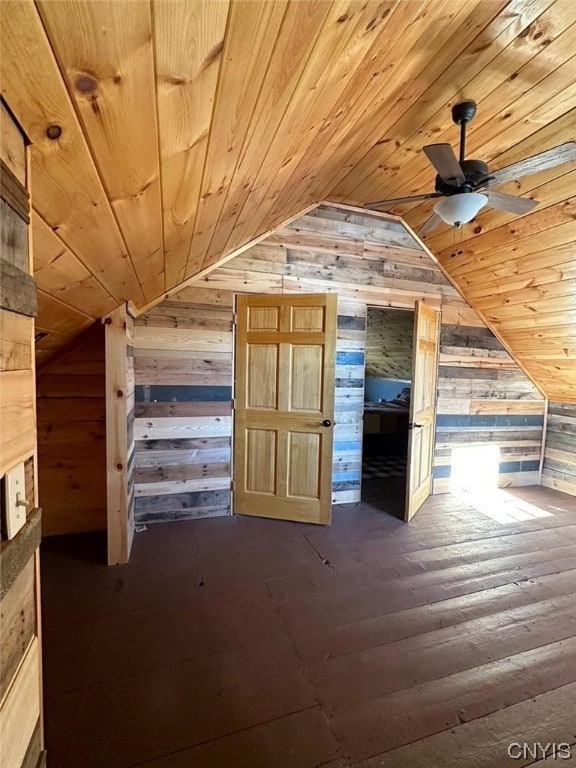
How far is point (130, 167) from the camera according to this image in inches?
35.0

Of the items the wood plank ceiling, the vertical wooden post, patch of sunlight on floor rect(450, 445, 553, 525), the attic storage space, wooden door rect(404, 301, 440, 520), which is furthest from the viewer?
patch of sunlight on floor rect(450, 445, 553, 525)

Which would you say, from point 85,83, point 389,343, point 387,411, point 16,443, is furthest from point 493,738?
point 389,343

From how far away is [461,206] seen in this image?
6.07 feet

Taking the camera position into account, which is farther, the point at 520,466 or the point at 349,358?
the point at 520,466

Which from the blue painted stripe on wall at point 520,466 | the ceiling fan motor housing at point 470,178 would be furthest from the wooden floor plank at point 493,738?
the blue painted stripe on wall at point 520,466

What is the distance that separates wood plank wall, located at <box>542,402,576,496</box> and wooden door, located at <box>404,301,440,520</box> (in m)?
1.66

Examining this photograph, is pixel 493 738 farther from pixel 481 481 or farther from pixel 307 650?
pixel 481 481

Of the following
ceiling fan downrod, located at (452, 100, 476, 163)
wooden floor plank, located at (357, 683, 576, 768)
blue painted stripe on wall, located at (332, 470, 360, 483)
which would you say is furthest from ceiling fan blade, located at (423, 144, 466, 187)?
blue painted stripe on wall, located at (332, 470, 360, 483)

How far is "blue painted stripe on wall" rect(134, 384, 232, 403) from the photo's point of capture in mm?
2994

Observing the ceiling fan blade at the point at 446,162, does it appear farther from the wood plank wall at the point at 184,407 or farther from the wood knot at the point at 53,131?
the wood plank wall at the point at 184,407

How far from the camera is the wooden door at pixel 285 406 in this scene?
3064mm

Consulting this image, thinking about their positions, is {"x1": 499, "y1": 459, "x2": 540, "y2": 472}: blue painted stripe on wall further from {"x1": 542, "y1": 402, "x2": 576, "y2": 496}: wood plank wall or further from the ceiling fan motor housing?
the ceiling fan motor housing

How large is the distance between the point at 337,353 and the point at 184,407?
1.54 meters

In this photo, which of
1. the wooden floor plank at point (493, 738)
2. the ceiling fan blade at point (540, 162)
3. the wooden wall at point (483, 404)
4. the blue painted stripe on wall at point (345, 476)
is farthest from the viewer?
the wooden wall at point (483, 404)
